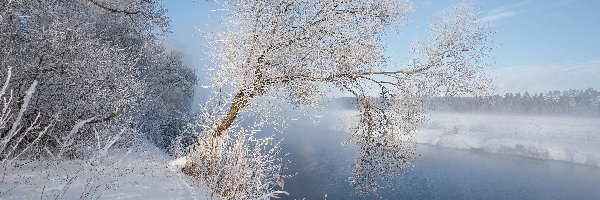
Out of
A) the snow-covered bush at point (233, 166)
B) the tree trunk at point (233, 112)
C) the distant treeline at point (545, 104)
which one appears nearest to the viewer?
the snow-covered bush at point (233, 166)

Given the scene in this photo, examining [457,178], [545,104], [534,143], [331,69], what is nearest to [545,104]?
[545,104]

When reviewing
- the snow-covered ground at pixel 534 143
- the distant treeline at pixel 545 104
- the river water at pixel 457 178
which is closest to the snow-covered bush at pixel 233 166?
the river water at pixel 457 178

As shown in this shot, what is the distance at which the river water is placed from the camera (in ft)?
67.9

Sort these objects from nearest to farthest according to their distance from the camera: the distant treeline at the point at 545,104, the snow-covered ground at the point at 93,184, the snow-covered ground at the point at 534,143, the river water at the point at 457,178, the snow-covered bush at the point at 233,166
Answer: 1. the snow-covered ground at the point at 93,184
2. the snow-covered bush at the point at 233,166
3. the river water at the point at 457,178
4. the snow-covered ground at the point at 534,143
5. the distant treeline at the point at 545,104

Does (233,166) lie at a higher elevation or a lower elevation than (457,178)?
higher

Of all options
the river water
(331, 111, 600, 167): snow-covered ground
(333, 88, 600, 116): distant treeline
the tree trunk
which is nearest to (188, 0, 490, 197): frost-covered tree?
the tree trunk

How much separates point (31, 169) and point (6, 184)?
1.27 meters

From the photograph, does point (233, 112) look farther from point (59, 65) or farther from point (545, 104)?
point (545, 104)

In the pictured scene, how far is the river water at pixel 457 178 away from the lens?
814 inches

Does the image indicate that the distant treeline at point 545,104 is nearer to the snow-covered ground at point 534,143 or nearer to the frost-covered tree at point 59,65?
the snow-covered ground at point 534,143

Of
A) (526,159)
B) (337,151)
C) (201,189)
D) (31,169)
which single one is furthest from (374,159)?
(526,159)

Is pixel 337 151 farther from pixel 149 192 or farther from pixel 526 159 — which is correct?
pixel 149 192

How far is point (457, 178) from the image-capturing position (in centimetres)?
2455

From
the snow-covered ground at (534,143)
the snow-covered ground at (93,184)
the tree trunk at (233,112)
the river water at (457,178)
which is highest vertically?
the tree trunk at (233,112)
